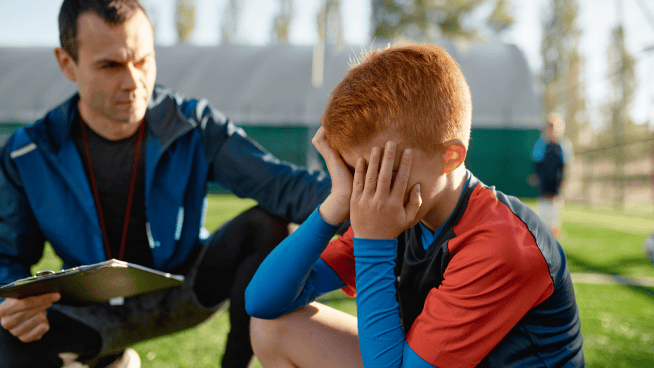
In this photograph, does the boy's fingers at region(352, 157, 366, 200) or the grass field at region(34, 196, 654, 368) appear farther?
the grass field at region(34, 196, 654, 368)

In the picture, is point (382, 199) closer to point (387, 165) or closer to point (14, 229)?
point (387, 165)

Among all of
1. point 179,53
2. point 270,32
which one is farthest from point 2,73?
point 270,32

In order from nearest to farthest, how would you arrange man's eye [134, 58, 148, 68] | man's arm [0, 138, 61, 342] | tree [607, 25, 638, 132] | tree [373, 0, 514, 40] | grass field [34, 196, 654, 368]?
man's arm [0, 138, 61, 342]
man's eye [134, 58, 148, 68]
grass field [34, 196, 654, 368]
tree [607, 25, 638, 132]
tree [373, 0, 514, 40]

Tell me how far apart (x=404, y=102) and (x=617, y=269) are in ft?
12.0

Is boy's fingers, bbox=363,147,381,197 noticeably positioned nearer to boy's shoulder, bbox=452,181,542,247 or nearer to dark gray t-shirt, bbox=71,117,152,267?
boy's shoulder, bbox=452,181,542,247

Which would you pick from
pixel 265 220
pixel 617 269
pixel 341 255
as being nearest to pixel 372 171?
pixel 341 255

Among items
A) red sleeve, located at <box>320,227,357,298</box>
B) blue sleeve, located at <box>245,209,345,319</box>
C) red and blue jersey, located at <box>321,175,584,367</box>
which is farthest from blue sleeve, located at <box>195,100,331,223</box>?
red and blue jersey, located at <box>321,175,584,367</box>

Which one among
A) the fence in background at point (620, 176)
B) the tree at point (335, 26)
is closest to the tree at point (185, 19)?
the tree at point (335, 26)

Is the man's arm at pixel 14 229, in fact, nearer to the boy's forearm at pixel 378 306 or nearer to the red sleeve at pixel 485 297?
the boy's forearm at pixel 378 306

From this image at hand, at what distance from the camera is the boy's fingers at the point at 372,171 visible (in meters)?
0.95

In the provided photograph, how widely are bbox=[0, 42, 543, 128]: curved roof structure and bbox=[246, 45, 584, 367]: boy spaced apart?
1281 centimetres

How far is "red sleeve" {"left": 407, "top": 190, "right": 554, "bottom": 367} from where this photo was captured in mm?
875

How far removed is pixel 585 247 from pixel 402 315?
14.5 feet

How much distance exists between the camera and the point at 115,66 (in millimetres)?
1600
